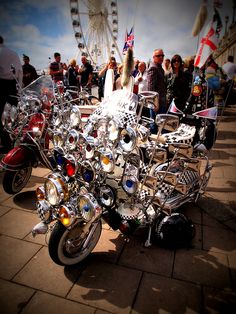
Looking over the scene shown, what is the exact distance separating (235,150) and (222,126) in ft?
7.80

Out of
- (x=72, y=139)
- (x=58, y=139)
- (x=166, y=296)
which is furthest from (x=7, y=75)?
(x=166, y=296)

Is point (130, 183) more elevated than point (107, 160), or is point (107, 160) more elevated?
point (107, 160)

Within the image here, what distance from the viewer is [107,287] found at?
5.78 feet

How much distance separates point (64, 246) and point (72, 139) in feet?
2.98

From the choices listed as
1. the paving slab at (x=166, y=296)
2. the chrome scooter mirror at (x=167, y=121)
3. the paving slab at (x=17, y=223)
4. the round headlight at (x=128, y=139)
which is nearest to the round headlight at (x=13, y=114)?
the paving slab at (x=17, y=223)

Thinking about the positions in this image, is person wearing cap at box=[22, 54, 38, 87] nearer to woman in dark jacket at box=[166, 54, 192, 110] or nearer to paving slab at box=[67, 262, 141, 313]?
woman in dark jacket at box=[166, 54, 192, 110]

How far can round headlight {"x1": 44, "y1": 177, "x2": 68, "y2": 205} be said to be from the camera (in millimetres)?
1589

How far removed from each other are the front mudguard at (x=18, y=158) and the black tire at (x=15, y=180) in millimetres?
220

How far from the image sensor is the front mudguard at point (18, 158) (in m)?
2.67

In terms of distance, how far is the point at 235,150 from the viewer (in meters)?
5.05

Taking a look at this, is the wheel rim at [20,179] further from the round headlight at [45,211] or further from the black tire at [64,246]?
the black tire at [64,246]

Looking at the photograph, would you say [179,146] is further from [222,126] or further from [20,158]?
[222,126]

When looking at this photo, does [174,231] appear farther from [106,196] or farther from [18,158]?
[18,158]

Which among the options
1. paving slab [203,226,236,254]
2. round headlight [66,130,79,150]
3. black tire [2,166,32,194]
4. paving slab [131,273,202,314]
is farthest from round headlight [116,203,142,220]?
black tire [2,166,32,194]
